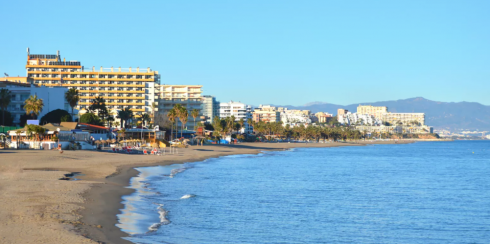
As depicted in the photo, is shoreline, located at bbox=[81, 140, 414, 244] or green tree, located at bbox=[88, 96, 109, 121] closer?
shoreline, located at bbox=[81, 140, 414, 244]

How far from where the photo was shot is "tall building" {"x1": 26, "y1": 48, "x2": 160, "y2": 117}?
143875mm

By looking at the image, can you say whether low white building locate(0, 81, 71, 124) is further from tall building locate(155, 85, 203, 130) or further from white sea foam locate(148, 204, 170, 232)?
white sea foam locate(148, 204, 170, 232)

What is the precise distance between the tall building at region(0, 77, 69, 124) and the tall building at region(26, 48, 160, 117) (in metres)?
35.7

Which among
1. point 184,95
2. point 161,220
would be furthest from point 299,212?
point 184,95

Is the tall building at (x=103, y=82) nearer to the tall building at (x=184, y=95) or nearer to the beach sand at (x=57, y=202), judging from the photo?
the tall building at (x=184, y=95)

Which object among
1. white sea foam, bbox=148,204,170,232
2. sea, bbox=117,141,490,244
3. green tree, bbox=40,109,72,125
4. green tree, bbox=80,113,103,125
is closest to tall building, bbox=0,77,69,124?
green tree, bbox=40,109,72,125

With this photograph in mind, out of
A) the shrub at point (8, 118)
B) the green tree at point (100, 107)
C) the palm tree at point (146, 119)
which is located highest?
the green tree at point (100, 107)

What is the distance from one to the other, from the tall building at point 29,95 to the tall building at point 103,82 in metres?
35.7

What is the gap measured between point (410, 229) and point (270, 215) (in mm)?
6592

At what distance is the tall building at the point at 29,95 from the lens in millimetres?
96938

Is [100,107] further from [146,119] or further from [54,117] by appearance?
[146,119]

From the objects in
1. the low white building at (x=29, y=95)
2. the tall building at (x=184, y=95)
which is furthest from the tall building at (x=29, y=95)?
the tall building at (x=184, y=95)

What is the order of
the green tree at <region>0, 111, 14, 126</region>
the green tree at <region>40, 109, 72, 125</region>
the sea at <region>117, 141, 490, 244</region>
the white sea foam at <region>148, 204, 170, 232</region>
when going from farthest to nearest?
the green tree at <region>40, 109, 72, 125</region>
the green tree at <region>0, 111, 14, 126</region>
the sea at <region>117, 141, 490, 244</region>
the white sea foam at <region>148, 204, 170, 232</region>

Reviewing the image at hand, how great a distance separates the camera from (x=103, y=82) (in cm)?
14488
